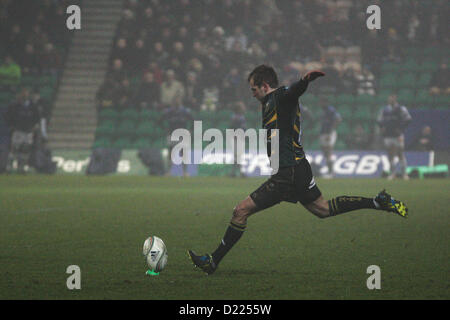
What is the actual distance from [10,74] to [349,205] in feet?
71.5

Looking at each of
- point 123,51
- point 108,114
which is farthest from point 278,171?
point 123,51

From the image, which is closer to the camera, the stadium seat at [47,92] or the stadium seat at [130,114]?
the stadium seat at [130,114]

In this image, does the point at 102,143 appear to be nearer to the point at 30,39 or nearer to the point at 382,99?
the point at 30,39

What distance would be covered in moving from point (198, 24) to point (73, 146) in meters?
6.57

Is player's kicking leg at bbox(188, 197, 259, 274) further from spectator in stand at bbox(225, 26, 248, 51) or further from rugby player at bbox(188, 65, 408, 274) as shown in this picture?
spectator in stand at bbox(225, 26, 248, 51)

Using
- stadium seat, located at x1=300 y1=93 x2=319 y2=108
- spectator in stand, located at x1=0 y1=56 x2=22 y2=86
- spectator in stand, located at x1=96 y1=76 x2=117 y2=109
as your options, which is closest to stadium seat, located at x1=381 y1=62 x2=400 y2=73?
stadium seat, located at x1=300 y1=93 x2=319 y2=108

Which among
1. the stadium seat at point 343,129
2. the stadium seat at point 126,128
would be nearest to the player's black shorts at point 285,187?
the stadium seat at point 343,129

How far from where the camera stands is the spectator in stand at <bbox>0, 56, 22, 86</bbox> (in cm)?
2741

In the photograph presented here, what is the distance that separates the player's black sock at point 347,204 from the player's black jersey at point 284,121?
655mm

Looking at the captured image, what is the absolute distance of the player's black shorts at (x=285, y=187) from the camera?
7.26 meters

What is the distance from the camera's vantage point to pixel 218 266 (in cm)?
771

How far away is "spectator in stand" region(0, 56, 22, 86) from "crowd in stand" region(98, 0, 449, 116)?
306 centimetres

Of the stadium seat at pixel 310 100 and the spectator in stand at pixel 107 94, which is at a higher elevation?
the spectator in stand at pixel 107 94

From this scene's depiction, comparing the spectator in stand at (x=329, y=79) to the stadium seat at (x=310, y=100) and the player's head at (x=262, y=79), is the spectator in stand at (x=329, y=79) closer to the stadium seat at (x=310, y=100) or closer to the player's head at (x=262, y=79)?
the stadium seat at (x=310, y=100)
